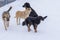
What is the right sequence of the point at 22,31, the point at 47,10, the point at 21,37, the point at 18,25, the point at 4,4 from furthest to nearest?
the point at 4,4 < the point at 47,10 < the point at 18,25 < the point at 22,31 < the point at 21,37

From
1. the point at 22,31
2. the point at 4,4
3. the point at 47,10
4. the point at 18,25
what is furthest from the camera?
the point at 4,4

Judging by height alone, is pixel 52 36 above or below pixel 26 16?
below

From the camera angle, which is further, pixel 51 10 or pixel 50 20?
pixel 51 10

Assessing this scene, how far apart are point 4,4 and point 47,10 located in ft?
7.61

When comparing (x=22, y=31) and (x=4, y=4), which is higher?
(x=4, y=4)

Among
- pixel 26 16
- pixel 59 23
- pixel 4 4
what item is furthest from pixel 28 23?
pixel 4 4

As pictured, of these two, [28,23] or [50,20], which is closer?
[28,23]

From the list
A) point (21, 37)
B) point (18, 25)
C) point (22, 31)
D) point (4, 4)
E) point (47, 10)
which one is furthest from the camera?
point (4, 4)

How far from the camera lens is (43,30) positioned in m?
8.27

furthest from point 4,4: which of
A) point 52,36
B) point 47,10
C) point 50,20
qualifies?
point 52,36

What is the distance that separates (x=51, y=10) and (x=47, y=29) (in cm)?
355

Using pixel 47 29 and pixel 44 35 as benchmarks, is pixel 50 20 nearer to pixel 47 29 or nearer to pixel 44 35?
pixel 47 29

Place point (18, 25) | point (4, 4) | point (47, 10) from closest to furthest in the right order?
point (18, 25), point (47, 10), point (4, 4)

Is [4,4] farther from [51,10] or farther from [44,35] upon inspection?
[44,35]
